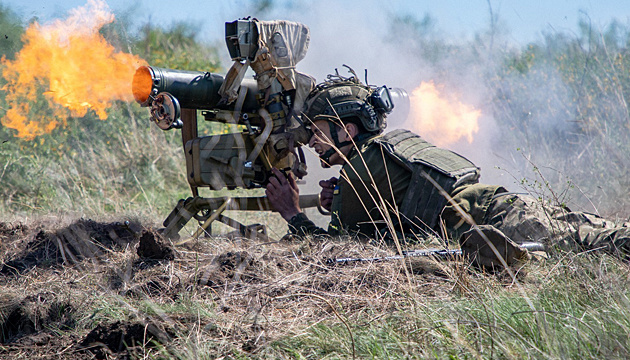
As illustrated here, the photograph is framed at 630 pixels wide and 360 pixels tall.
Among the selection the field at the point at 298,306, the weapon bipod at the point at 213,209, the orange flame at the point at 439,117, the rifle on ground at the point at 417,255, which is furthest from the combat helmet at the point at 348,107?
the orange flame at the point at 439,117

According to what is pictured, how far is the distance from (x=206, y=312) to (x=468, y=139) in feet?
18.5

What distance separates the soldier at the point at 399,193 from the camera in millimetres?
3602

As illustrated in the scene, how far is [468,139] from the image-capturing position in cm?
764

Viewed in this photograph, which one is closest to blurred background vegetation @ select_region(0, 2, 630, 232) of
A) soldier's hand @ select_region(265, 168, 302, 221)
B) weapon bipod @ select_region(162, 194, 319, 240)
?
weapon bipod @ select_region(162, 194, 319, 240)

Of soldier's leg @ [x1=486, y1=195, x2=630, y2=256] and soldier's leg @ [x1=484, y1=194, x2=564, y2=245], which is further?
soldier's leg @ [x1=484, y1=194, x2=564, y2=245]

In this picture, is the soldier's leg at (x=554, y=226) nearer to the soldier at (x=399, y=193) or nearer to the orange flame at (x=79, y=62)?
the soldier at (x=399, y=193)

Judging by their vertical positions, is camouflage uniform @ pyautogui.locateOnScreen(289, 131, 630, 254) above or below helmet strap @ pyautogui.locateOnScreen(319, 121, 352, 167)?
below

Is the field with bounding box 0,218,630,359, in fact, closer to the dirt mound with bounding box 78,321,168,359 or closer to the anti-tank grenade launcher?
the dirt mound with bounding box 78,321,168,359

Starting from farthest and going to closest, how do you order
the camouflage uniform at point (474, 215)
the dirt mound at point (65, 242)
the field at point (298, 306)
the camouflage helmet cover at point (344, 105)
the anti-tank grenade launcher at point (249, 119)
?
the camouflage helmet cover at point (344, 105)
the anti-tank grenade launcher at point (249, 119)
the dirt mound at point (65, 242)
the camouflage uniform at point (474, 215)
the field at point (298, 306)

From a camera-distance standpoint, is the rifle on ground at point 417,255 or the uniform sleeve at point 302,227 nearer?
the rifle on ground at point 417,255

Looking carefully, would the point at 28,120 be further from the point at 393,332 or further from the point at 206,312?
the point at 393,332

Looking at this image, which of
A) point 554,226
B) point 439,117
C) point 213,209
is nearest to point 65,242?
point 213,209

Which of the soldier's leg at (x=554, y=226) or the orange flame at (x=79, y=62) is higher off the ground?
the orange flame at (x=79, y=62)

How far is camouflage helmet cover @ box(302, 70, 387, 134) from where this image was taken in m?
4.31
